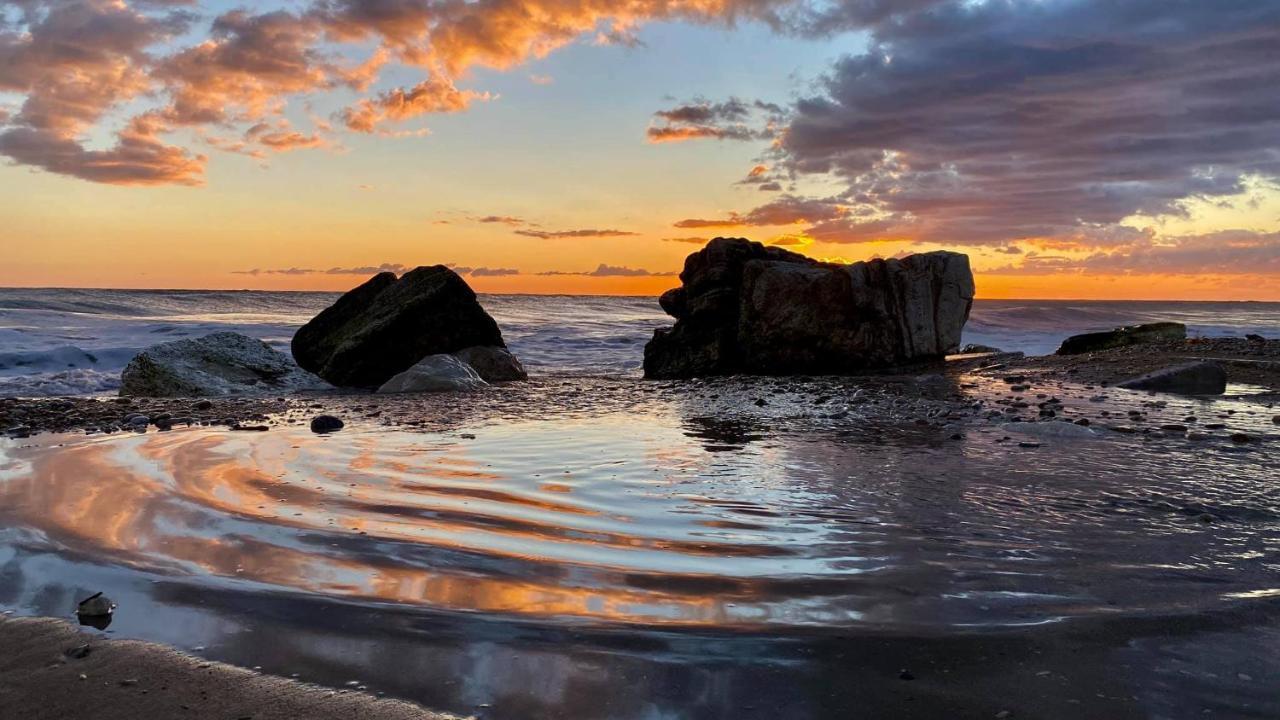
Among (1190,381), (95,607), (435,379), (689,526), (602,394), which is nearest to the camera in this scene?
(95,607)

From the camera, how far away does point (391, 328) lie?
483 inches

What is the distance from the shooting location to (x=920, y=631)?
2.43 m

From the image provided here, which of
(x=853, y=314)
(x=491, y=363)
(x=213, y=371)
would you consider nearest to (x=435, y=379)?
(x=491, y=363)

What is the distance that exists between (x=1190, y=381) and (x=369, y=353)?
10.0m

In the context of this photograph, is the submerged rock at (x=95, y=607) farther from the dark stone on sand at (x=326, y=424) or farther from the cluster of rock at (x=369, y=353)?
the cluster of rock at (x=369, y=353)

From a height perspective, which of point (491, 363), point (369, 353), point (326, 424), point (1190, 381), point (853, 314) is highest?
point (853, 314)

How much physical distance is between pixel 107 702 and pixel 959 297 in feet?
38.7

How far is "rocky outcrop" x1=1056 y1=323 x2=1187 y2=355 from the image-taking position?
13.5 meters

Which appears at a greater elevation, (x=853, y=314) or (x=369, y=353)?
(x=853, y=314)

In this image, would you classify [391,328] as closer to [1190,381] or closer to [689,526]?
[689,526]

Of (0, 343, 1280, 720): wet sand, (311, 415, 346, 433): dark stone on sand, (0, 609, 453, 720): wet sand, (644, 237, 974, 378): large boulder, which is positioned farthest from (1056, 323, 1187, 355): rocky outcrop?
(0, 609, 453, 720): wet sand

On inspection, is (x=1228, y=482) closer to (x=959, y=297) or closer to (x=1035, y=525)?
(x=1035, y=525)

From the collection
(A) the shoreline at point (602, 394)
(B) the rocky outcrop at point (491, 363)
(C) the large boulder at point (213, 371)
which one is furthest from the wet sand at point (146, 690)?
(B) the rocky outcrop at point (491, 363)

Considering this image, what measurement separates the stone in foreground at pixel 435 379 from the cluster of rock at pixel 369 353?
13mm
